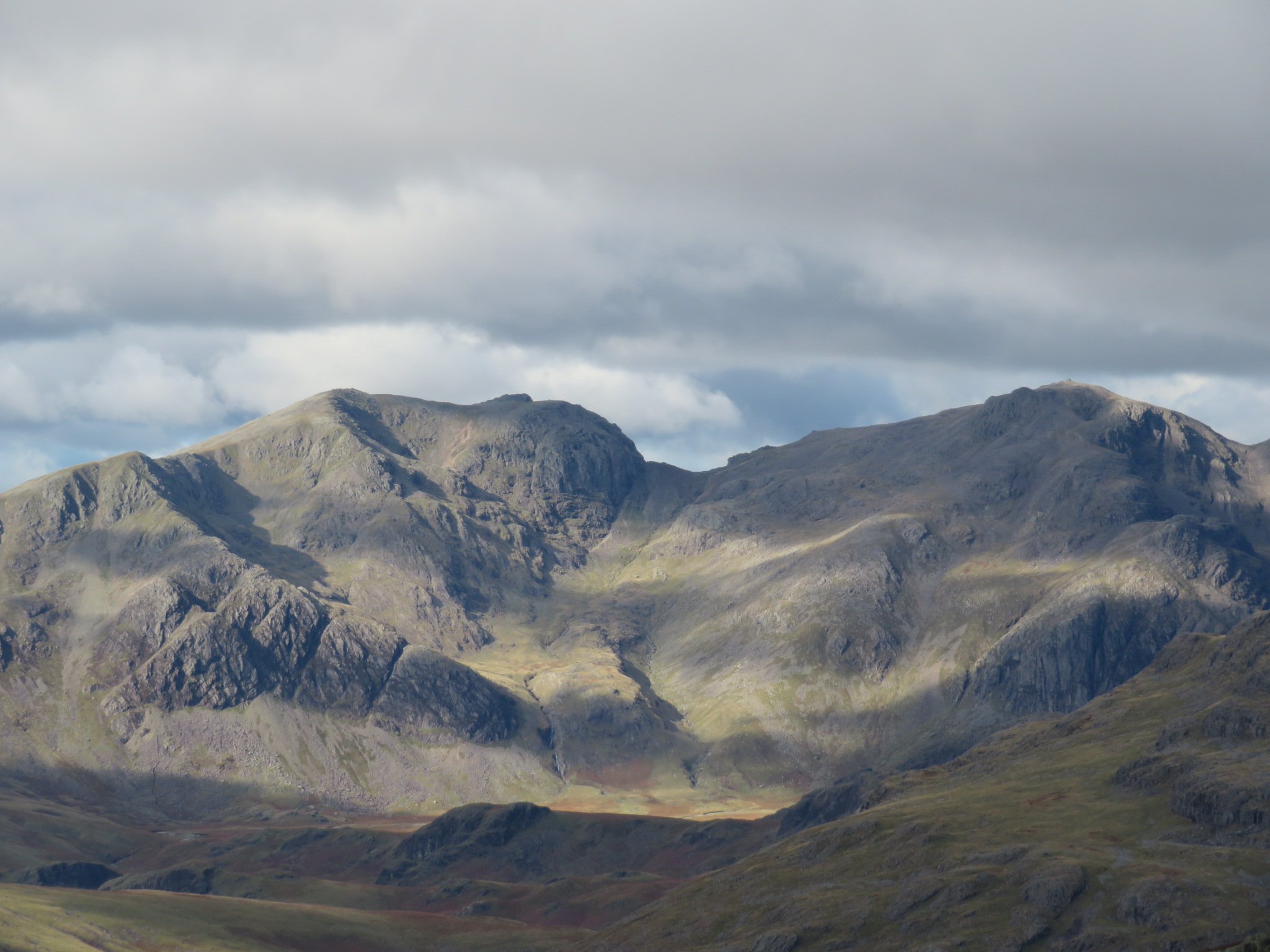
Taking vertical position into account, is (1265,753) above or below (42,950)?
above

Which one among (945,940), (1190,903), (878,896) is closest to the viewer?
(1190,903)

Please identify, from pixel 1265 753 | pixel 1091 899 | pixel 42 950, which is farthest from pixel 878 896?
pixel 42 950

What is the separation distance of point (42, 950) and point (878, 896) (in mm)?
131761

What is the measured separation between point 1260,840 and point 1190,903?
2572 cm

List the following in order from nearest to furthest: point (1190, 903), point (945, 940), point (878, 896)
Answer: point (1190, 903)
point (945, 940)
point (878, 896)

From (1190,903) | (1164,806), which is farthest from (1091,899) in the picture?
(1164,806)

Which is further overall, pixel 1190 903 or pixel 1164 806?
pixel 1164 806

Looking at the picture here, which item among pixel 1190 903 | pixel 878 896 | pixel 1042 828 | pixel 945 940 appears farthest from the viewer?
pixel 1042 828

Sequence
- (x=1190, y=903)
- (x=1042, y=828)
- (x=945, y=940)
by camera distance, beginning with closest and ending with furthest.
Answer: (x=1190, y=903), (x=945, y=940), (x=1042, y=828)

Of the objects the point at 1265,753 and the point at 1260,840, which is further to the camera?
the point at 1265,753

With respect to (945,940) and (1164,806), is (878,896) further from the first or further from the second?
(1164,806)

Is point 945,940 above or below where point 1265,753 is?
below

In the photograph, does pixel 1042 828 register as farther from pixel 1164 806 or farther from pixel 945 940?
pixel 945 940

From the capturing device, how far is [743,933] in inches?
7367
